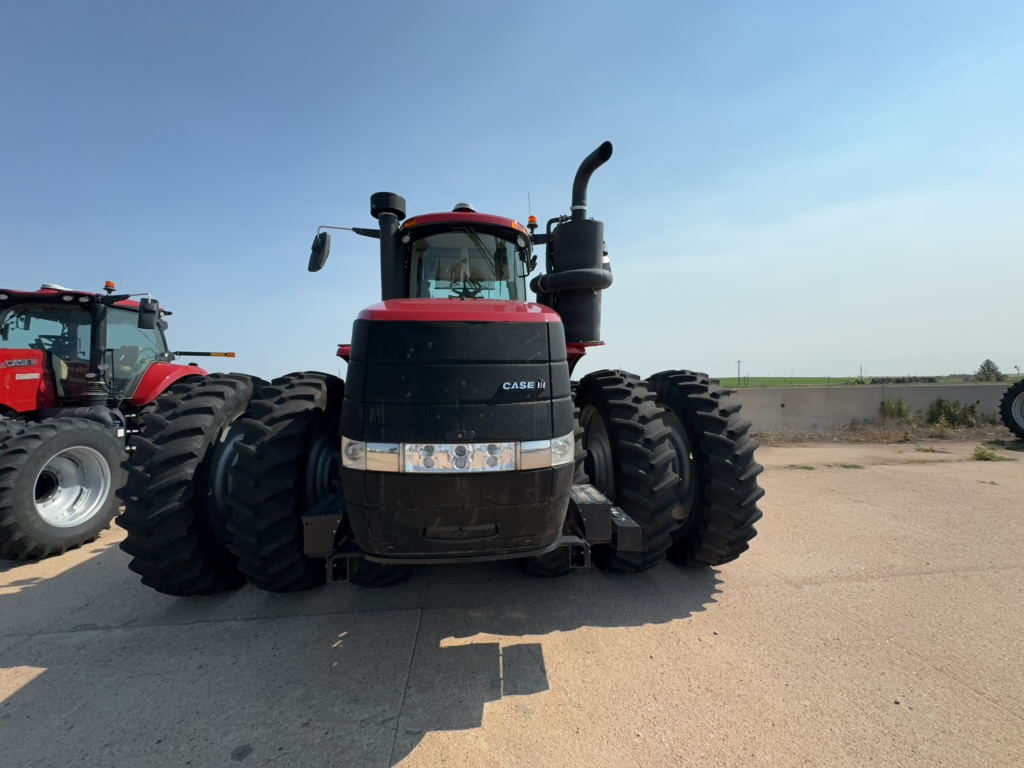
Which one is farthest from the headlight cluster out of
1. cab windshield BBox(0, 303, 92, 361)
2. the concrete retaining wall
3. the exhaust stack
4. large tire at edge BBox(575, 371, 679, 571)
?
the concrete retaining wall

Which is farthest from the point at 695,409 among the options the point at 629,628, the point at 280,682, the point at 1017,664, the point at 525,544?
the point at 280,682

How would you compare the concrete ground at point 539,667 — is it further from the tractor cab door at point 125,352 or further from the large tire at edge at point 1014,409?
the large tire at edge at point 1014,409

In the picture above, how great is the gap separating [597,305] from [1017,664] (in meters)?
2.93

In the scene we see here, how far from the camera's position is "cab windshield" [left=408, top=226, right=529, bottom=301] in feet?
11.0

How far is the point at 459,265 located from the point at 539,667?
2.57m

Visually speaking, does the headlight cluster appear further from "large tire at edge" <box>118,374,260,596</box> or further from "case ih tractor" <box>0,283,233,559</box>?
"case ih tractor" <box>0,283,233,559</box>

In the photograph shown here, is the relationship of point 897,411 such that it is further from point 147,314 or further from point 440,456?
point 147,314

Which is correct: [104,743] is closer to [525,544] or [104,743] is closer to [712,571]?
[525,544]

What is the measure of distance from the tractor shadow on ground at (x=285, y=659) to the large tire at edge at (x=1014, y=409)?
10.6m

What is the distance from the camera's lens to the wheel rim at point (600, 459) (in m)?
2.99

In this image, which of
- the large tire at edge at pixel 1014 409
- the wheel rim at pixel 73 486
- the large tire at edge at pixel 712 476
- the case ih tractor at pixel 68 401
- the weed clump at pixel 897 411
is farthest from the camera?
the weed clump at pixel 897 411

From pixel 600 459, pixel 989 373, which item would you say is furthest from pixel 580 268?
pixel 989 373

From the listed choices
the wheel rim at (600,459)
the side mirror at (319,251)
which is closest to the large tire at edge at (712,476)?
the wheel rim at (600,459)

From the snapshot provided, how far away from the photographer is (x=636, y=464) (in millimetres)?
2701
